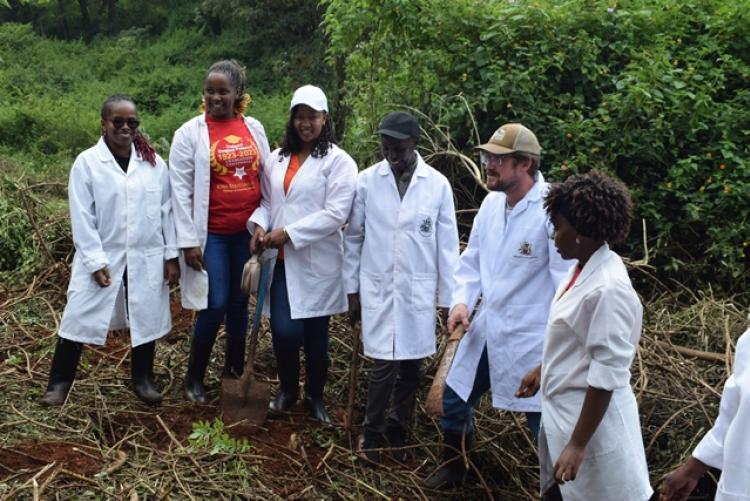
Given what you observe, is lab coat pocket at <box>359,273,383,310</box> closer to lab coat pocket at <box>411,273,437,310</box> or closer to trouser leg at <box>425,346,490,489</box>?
lab coat pocket at <box>411,273,437,310</box>

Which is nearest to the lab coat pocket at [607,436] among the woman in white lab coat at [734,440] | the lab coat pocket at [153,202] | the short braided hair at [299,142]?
the woman in white lab coat at [734,440]

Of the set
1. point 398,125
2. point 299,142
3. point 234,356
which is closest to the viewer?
point 398,125

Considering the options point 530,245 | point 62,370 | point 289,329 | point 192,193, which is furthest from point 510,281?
point 62,370

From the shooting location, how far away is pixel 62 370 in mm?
5293

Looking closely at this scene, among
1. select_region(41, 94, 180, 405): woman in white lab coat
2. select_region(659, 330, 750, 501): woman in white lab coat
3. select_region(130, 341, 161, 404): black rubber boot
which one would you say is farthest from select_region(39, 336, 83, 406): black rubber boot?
select_region(659, 330, 750, 501): woman in white lab coat

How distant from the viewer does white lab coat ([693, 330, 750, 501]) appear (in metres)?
2.75

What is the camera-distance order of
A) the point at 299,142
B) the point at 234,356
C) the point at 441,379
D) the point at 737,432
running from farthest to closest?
the point at 234,356 → the point at 299,142 → the point at 441,379 → the point at 737,432

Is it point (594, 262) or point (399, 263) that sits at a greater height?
point (594, 262)

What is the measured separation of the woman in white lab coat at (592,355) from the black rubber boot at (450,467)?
121cm

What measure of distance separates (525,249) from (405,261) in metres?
0.78

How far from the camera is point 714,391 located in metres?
4.96

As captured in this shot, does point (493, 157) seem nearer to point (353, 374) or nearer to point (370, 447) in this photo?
point (353, 374)

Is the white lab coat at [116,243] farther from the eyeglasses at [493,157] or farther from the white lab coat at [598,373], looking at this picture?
the white lab coat at [598,373]

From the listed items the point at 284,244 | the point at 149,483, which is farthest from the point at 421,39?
the point at 149,483
